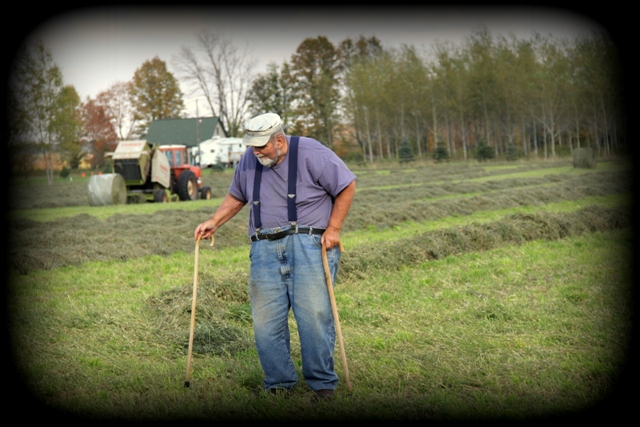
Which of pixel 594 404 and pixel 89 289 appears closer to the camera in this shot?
pixel 594 404

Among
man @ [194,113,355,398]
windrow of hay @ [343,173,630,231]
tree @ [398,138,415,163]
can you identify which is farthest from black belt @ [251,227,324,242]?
tree @ [398,138,415,163]

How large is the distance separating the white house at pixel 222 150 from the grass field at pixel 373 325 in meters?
46.9

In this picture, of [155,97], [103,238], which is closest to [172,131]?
[155,97]

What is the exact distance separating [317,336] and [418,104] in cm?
5226

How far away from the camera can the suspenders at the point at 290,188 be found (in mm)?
4633

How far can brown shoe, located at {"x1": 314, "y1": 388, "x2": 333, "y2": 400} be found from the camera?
459 centimetres

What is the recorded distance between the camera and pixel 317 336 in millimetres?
4625

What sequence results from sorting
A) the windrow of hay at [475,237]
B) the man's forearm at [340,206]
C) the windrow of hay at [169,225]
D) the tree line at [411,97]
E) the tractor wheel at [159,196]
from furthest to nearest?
1. the tree line at [411,97]
2. the tractor wheel at [159,196]
3. the windrow of hay at [169,225]
4. the windrow of hay at [475,237]
5. the man's forearm at [340,206]

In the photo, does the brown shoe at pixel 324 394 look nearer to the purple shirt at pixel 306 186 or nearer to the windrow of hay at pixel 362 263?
the purple shirt at pixel 306 186

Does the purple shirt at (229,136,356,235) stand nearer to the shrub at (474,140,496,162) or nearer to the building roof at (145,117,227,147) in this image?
the shrub at (474,140,496,162)

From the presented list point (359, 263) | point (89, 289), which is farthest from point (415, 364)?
point (89, 289)

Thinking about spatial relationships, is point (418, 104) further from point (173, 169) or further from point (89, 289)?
point (89, 289)

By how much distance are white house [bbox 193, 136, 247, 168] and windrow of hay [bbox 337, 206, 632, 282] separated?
4713 centimetres

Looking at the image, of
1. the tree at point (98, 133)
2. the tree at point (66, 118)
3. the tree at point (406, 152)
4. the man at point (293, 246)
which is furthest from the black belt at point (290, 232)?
the tree at point (98, 133)
